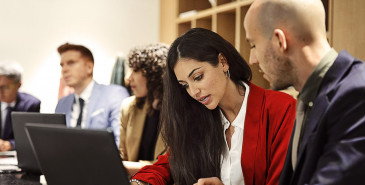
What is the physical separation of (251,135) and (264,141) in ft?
0.19

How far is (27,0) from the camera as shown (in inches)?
196

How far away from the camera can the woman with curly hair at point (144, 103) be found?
2.83 m

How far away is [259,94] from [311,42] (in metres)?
0.70

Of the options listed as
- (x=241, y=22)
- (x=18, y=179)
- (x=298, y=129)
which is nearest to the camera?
(x=298, y=129)

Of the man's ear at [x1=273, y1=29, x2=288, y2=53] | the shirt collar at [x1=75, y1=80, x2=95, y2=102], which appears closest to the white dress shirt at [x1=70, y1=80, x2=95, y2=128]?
the shirt collar at [x1=75, y1=80, x2=95, y2=102]

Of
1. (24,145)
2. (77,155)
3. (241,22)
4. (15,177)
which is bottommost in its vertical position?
(15,177)

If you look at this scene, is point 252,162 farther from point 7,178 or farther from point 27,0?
point 27,0

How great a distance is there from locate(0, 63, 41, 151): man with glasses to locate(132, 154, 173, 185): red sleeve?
2209 millimetres

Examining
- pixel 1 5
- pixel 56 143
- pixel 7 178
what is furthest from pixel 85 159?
pixel 1 5

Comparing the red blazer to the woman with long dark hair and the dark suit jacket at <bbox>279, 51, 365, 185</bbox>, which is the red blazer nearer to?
the woman with long dark hair

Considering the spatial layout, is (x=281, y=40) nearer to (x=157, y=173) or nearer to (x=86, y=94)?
(x=157, y=173)

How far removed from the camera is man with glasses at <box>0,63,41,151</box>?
3.70m

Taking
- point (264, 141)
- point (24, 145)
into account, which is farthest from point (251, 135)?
point (24, 145)

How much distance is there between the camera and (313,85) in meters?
1.16
